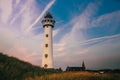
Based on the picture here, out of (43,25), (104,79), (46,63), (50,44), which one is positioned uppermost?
(43,25)

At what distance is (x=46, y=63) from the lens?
4238 cm

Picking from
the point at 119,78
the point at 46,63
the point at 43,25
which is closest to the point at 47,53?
the point at 46,63

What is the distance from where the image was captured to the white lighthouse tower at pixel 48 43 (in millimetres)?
42438

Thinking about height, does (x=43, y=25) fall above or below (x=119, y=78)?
above

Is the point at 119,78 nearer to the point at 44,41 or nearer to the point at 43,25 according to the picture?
the point at 44,41

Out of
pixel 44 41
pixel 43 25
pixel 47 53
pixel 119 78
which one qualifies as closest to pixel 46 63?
pixel 47 53

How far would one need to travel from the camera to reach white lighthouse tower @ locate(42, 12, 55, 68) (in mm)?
42438

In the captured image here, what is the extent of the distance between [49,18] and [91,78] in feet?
104

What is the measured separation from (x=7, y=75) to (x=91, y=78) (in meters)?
7.21

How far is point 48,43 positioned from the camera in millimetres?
43656

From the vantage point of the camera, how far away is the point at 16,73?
56.0 ft

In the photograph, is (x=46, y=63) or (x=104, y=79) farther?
(x=46, y=63)

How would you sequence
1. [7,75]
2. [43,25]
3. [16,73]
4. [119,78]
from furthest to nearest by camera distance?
[43,25]
[119,78]
[16,73]
[7,75]

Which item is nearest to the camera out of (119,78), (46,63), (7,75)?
(7,75)
